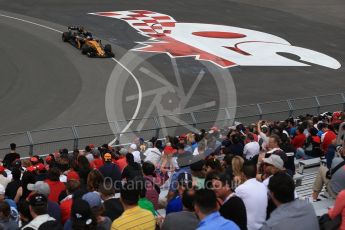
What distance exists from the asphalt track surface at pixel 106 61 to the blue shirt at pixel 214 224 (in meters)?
16.4

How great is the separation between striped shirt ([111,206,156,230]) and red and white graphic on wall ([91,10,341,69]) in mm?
25127

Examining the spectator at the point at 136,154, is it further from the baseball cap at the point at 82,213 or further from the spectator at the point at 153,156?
the baseball cap at the point at 82,213

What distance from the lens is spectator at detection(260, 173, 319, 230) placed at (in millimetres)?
6605

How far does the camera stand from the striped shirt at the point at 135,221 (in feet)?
22.0

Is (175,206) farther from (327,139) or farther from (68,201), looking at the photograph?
(327,139)

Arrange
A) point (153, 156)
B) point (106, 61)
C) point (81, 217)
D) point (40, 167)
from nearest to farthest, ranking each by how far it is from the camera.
Result: point (81, 217) < point (40, 167) < point (153, 156) < point (106, 61)

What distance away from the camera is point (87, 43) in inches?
1247

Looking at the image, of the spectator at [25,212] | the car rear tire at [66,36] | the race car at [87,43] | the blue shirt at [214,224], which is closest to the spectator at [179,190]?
the blue shirt at [214,224]

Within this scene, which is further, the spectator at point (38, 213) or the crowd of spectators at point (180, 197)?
the spectator at point (38, 213)

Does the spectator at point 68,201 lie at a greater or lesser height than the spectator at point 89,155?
greater

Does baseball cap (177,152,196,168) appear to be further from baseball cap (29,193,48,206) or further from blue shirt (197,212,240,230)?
blue shirt (197,212,240,230)

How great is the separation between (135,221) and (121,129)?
13.7 metres

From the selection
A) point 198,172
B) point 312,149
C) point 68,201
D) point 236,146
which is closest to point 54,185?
point 68,201

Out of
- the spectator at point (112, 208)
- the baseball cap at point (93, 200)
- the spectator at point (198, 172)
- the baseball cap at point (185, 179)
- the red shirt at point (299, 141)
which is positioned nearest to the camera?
the baseball cap at point (93, 200)
